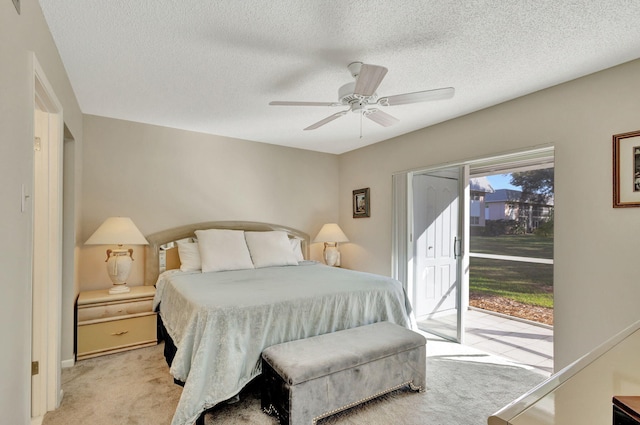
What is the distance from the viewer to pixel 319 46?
6.68ft

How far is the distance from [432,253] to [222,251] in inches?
105

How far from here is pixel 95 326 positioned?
→ 293 centimetres

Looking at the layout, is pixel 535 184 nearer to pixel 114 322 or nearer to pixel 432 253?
pixel 432 253

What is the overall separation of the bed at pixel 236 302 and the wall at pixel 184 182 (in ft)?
1.02

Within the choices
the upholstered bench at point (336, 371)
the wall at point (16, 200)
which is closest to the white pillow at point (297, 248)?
the upholstered bench at point (336, 371)

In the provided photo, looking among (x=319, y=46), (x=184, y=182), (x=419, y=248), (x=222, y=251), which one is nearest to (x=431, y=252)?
(x=419, y=248)

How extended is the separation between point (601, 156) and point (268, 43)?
8.51ft

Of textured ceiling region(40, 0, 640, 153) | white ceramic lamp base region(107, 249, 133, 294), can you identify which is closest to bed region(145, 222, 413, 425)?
white ceramic lamp base region(107, 249, 133, 294)

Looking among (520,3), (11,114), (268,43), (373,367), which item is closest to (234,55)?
(268,43)

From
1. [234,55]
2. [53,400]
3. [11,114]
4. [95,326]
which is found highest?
[234,55]

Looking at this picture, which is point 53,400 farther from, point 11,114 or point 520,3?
point 520,3

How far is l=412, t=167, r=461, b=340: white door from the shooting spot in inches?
159

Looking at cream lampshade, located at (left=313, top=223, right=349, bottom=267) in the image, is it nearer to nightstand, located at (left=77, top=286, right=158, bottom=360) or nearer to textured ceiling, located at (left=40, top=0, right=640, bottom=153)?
textured ceiling, located at (left=40, top=0, right=640, bottom=153)

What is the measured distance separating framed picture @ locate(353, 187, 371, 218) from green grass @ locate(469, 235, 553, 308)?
73.6 inches
